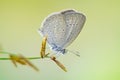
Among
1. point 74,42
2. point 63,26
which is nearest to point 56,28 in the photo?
point 63,26

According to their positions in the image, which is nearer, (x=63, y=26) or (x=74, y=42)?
(x=63, y=26)

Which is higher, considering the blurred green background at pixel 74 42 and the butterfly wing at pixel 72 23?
the butterfly wing at pixel 72 23

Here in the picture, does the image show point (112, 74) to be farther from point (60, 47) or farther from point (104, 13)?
point (60, 47)

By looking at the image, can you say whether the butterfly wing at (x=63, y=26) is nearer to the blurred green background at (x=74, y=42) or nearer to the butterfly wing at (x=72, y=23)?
the butterfly wing at (x=72, y=23)

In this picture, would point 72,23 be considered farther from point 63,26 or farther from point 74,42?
point 74,42

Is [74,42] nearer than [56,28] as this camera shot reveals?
No

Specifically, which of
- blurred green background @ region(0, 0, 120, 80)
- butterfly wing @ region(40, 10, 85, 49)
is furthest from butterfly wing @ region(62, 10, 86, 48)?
blurred green background @ region(0, 0, 120, 80)

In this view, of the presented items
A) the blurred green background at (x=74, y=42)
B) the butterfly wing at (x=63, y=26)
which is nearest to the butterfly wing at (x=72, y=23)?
the butterfly wing at (x=63, y=26)

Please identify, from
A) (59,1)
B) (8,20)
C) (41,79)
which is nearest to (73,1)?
(59,1)

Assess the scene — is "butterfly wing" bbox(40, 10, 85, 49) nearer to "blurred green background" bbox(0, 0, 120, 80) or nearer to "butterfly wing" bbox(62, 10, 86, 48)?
"butterfly wing" bbox(62, 10, 86, 48)

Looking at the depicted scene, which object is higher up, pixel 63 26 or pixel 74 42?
pixel 63 26
